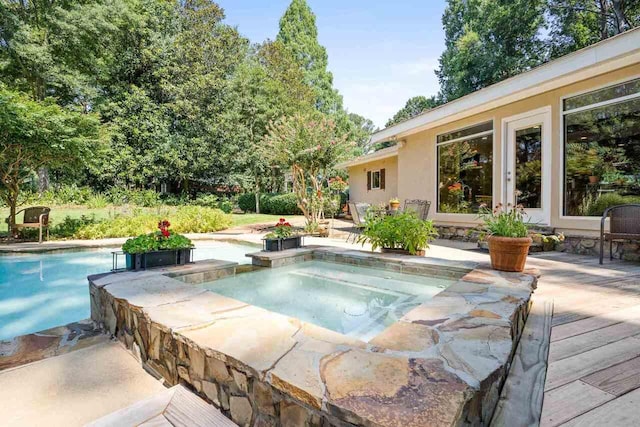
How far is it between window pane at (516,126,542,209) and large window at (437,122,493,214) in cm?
60

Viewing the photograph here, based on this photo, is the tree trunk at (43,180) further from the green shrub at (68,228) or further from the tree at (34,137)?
the green shrub at (68,228)

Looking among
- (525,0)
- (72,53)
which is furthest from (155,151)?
(525,0)

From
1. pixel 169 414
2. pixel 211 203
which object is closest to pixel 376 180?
pixel 211 203

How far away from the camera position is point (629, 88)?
468cm

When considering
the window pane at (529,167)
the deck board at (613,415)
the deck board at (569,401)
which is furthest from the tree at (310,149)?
the deck board at (613,415)

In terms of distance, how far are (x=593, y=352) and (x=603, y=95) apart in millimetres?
4925

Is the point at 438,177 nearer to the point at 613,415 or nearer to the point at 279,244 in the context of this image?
the point at 279,244

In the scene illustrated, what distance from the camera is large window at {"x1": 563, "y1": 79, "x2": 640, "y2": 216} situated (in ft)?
15.6

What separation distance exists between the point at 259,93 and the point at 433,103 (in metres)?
11.6

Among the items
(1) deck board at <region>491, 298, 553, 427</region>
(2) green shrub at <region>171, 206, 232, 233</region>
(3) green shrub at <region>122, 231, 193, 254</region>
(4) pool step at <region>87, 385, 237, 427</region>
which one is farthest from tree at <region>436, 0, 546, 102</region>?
(4) pool step at <region>87, 385, 237, 427</region>

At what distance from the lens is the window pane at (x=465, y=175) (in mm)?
6961

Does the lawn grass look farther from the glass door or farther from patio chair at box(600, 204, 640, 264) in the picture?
patio chair at box(600, 204, 640, 264)

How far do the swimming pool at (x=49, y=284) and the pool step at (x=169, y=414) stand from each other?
2.56 m

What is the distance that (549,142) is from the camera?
5586 mm
